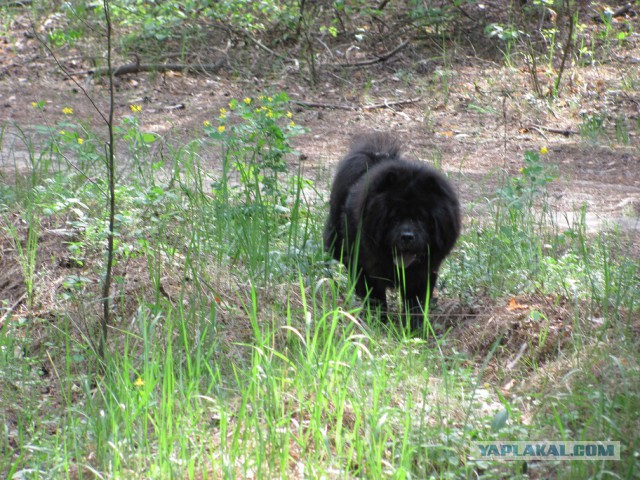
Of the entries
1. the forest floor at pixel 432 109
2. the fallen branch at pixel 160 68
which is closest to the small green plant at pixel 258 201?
the forest floor at pixel 432 109

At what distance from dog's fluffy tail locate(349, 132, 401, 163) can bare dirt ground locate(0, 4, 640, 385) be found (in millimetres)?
1163

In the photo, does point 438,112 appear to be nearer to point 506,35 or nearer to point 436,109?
point 436,109

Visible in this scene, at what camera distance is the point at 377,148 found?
615 centimetres

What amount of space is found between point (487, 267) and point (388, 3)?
859 cm

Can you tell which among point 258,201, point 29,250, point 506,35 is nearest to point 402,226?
point 258,201

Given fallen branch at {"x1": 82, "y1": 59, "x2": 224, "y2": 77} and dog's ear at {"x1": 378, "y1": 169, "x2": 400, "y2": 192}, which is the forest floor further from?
dog's ear at {"x1": 378, "y1": 169, "x2": 400, "y2": 192}

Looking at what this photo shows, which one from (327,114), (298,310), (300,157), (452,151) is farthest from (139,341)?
(327,114)

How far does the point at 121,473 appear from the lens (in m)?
3.26

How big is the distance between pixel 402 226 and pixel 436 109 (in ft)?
19.5

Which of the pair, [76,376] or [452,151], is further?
[452,151]

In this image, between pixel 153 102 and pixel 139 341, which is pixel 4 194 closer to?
pixel 139 341

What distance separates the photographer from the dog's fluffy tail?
6031mm

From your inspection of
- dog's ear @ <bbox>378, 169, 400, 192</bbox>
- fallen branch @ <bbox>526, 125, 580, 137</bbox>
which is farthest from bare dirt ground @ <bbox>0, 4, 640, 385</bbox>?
dog's ear @ <bbox>378, 169, 400, 192</bbox>

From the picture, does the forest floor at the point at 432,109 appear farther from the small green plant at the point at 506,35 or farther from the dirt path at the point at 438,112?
the small green plant at the point at 506,35
